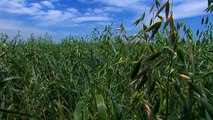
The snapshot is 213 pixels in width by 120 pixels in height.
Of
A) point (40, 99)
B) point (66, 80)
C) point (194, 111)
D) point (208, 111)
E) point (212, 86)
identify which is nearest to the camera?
point (208, 111)

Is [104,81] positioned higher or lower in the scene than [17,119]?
higher

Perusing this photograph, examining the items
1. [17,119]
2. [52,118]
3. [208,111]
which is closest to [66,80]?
[52,118]

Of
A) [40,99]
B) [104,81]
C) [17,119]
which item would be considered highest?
[104,81]

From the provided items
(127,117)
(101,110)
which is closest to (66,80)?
(127,117)

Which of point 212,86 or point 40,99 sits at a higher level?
point 212,86

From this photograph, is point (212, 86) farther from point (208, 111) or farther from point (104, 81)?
point (104, 81)

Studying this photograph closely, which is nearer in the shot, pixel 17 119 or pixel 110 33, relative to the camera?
pixel 17 119

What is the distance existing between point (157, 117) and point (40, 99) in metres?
0.89

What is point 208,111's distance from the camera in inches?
45.3

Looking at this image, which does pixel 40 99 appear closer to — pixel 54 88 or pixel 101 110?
pixel 54 88

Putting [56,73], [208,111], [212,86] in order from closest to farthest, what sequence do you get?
[208,111]
[212,86]
[56,73]

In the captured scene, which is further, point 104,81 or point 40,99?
point 40,99

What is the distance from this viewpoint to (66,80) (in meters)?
2.20

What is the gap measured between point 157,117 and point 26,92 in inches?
38.9
